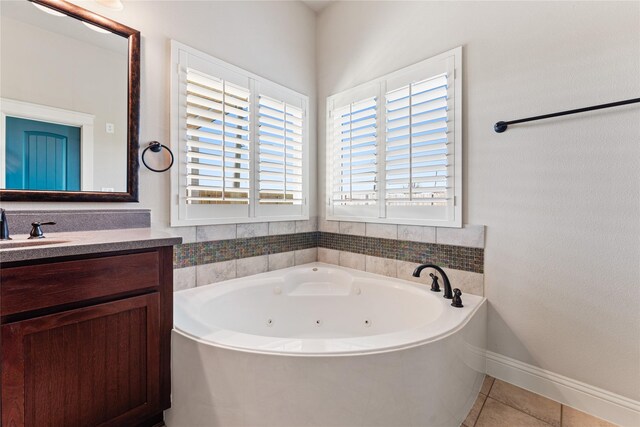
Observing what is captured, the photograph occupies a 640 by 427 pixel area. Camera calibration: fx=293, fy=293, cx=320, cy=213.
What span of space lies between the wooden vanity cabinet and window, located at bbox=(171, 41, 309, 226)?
680 millimetres

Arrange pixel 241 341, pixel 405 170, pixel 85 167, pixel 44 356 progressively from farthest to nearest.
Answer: pixel 405 170
pixel 85 167
pixel 241 341
pixel 44 356

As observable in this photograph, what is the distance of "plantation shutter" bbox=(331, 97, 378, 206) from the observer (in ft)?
7.71

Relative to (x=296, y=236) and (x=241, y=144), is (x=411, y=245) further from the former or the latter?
(x=241, y=144)

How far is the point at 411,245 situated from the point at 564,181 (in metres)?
0.96

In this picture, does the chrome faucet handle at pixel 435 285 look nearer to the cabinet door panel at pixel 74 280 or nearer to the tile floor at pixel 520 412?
the tile floor at pixel 520 412

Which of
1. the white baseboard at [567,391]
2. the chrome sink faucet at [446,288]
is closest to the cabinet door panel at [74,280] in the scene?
the chrome sink faucet at [446,288]

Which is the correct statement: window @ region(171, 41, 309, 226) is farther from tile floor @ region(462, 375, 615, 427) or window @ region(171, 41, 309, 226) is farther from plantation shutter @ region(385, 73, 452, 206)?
tile floor @ region(462, 375, 615, 427)

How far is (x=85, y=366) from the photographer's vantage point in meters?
1.11

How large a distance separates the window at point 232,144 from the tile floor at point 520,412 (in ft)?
5.90

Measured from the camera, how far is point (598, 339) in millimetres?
1489

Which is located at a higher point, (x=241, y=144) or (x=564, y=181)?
(x=241, y=144)

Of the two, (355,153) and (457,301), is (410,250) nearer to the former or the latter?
(457,301)

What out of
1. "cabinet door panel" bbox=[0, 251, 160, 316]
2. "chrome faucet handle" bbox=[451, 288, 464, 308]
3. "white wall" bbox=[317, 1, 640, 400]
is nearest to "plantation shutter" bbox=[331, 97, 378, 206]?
"white wall" bbox=[317, 1, 640, 400]

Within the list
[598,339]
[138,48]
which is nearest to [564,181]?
[598,339]
